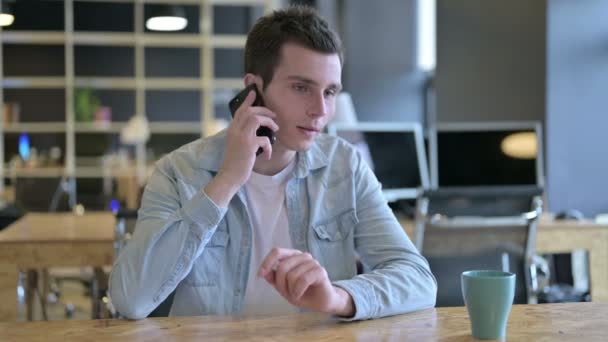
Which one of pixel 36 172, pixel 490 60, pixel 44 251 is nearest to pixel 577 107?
pixel 490 60

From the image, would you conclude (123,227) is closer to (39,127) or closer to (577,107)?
(577,107)

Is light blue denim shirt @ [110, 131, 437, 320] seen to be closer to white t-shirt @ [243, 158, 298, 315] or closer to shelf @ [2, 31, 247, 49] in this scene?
white t-shirt @ [243, 158, 298, 315]

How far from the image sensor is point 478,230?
284 centimetres

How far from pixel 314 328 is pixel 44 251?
2.08 meters

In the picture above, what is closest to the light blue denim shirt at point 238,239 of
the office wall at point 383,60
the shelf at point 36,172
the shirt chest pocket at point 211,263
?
the shirt chest pocket at point 211,263

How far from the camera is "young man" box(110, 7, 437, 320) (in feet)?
4.92

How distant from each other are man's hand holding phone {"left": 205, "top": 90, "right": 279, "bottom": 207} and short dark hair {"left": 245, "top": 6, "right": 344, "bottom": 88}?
0.44 feet

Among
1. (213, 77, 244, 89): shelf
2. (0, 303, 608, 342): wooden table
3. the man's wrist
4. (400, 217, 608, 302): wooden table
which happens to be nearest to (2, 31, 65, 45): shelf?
(213, 77, 244, 89): shelf

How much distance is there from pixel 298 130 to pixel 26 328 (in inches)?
25.7

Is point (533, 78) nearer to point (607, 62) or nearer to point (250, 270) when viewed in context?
point (607, 62)

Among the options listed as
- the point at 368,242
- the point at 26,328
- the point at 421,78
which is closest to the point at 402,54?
the point at 421,78

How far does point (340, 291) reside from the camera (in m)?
1.32

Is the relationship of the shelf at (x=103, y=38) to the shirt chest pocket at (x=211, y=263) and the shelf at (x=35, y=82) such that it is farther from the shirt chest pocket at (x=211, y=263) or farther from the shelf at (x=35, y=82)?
the shirt chest pocket at (x=211, y=263)

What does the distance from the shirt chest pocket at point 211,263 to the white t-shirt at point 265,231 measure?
6 cm
